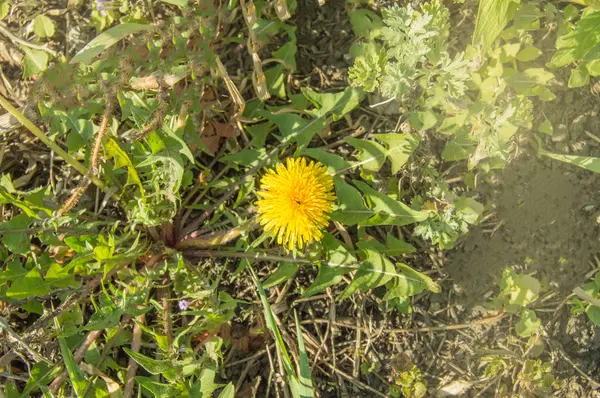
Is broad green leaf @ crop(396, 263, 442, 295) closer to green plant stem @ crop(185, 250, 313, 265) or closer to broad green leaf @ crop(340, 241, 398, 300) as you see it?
broad green leaf @ crop(340, 241, 398, 300)

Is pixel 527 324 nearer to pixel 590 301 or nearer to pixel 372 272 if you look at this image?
pixel 590 301

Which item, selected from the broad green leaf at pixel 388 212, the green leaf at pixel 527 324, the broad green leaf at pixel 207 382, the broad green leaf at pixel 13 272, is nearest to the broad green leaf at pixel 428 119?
the broad green leaf at pixel 388 212

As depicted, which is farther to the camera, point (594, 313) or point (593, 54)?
point (594, 313)

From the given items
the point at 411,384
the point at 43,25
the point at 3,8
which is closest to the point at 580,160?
the point at 411,384

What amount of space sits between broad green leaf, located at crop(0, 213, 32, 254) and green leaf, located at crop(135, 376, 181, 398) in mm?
699

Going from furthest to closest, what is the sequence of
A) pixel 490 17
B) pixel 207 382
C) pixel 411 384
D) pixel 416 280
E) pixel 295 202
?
pixel 411 384, pixel 416 280, pixel 207 382, pixel 295 202, pixel 490 17

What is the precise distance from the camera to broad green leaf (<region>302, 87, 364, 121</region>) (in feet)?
8.11

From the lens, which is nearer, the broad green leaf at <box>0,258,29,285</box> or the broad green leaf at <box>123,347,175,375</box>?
the broad green leaf at <box>123,347,175,375</box>

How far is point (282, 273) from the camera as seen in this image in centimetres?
243

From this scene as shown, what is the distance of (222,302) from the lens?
2490 mm

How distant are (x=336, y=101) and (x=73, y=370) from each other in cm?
156

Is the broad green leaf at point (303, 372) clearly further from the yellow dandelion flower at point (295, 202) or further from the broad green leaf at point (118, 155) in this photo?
the broad green leaf at point (118, 155)

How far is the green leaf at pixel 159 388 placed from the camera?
213cm

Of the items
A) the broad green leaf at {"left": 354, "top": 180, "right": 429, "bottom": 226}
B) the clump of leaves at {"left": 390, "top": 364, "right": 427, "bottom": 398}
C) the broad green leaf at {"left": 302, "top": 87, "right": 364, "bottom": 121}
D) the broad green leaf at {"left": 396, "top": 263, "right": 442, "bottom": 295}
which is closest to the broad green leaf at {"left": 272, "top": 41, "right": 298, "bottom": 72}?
the broad green leaf at {"left": 302, "top": 87, "right": 364, "bottom": 121}
